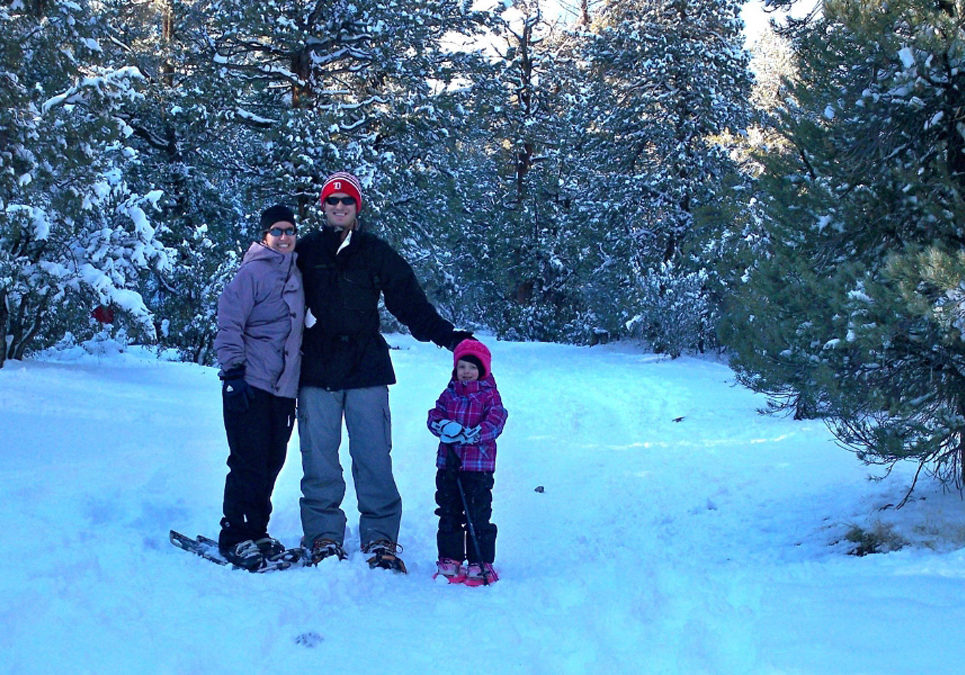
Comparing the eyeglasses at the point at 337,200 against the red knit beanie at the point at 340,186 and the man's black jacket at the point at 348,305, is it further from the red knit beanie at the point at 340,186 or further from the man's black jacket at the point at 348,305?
the man's black jacket at the point at 348,305

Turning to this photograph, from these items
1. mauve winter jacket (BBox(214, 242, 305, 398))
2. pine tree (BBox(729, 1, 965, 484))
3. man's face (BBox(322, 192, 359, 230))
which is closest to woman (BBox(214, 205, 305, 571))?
mauve winter jacket (BBox(214, 242, 305, 398))

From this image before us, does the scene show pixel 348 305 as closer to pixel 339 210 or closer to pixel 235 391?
pixel 339 210

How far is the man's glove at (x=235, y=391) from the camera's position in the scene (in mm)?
4359

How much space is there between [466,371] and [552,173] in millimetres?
20211

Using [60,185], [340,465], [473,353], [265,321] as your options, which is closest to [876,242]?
[473,353]

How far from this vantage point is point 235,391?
4352 millimetres

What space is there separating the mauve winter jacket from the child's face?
0.95 meters

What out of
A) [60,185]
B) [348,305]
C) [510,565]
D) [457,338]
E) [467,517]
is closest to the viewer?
[467,517]

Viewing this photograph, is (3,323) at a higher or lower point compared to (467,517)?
higher

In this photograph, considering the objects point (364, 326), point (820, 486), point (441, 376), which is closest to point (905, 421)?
point (820, 486)

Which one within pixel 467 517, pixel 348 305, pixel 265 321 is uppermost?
pixel 348 305

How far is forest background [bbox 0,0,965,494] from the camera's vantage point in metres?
4.95

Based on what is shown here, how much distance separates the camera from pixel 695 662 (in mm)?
3125

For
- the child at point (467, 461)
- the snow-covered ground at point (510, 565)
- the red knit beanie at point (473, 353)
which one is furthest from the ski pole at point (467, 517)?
the red knit beanie at point (473, 353)
